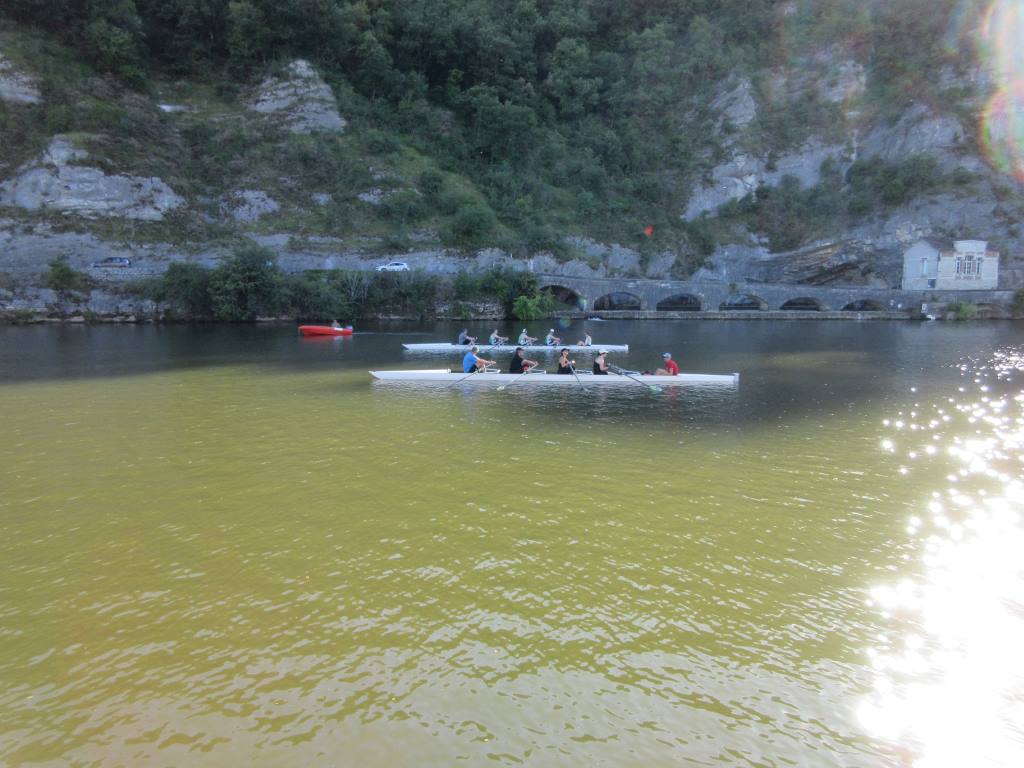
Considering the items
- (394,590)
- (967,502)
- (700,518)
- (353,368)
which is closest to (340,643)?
(394,590)

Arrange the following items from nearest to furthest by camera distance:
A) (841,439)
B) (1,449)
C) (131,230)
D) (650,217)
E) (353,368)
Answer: (1,449), (841,439), (353,368), (131,230), (650,217)

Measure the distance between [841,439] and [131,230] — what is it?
190 feet

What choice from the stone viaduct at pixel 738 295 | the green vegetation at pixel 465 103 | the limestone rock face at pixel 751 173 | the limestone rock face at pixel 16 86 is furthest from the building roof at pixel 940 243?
the limestone rock face at pixel 16 86

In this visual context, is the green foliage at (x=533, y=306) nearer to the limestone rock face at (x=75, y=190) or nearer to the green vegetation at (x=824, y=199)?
the green vegetation at (x=824, y=199)

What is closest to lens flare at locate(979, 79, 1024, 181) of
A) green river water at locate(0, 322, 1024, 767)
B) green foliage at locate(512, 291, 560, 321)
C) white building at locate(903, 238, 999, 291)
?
white building at locate(903, 238, 999, 291)

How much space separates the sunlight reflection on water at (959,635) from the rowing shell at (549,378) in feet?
34.2

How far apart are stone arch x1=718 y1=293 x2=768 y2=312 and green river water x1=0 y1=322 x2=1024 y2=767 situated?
2009 inches

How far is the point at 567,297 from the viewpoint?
66000 mm

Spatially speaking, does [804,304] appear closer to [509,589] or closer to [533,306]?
[533,306]

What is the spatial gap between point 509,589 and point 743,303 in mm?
68247

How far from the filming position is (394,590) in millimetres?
8734

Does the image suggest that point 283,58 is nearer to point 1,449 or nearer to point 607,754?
point 1,449

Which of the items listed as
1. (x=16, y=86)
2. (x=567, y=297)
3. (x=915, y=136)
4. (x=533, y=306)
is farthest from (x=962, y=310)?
(x=16, y=86)

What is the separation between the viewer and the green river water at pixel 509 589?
20.3ft
